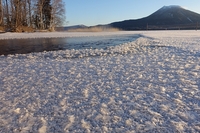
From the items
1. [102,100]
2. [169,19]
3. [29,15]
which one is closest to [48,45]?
[102,100]

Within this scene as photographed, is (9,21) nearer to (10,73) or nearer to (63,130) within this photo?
(10,73)

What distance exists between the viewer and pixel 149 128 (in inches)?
97.3

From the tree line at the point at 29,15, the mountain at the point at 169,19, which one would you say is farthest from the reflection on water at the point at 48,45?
the mountain at the point at 169,19

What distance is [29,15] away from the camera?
1618 inches

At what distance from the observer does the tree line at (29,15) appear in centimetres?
3403

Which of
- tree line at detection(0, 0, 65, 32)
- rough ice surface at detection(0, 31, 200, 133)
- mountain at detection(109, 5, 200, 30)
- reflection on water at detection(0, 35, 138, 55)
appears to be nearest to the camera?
rough ice surface at detection(0, 31, 200, 133)

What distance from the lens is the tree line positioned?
34031 mm

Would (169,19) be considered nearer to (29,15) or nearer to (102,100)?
(29,15)

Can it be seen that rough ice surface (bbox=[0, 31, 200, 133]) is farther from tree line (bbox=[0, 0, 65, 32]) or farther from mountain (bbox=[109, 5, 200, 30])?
mountain (bbox=[109, 5, 200, 30])

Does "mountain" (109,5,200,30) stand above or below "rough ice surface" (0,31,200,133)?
above

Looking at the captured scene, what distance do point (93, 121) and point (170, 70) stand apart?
3.39 m

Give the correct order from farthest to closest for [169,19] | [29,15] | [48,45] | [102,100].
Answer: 1. [169,19]
2. [29,15]
3. [48,45]
4. [102,100]

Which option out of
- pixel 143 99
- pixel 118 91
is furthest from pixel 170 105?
pixel 118 91

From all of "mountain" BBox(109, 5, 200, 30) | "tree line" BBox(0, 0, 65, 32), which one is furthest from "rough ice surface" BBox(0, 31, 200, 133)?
"mountain" BBox(109, 5, 200, 30)
